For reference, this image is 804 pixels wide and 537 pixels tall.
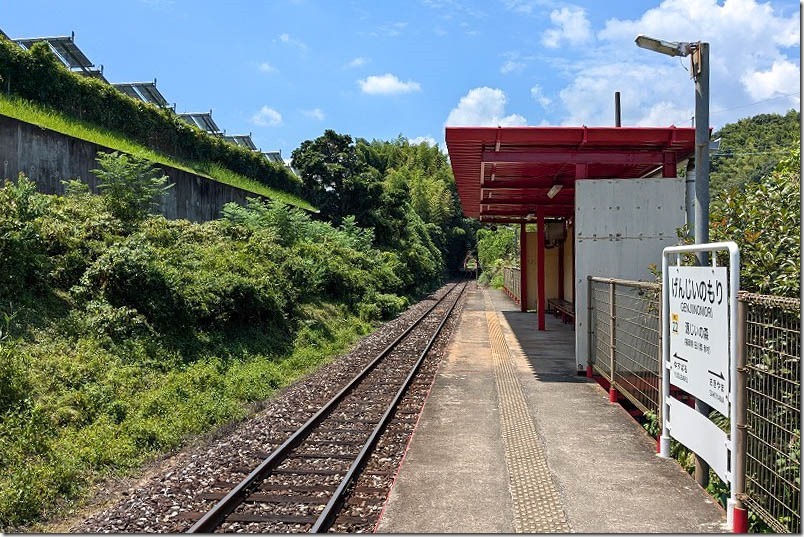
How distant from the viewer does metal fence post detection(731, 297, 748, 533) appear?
3.85 metres

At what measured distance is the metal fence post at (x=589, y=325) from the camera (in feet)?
32.2

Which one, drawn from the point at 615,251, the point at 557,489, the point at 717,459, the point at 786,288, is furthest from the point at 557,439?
the point at 615,251

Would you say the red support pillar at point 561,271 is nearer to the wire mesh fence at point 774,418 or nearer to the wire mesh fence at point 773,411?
the wire mesh fence at point 773,411

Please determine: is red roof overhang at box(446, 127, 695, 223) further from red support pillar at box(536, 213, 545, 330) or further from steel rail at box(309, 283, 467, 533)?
steel rail at box(309, 283, 467, 533)

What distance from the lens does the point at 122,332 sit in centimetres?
931

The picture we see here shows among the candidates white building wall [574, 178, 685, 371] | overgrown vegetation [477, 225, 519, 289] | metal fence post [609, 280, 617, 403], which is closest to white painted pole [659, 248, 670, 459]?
metal fence post [609, 280, 617, 403]

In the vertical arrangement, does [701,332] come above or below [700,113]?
below

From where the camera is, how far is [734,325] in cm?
386

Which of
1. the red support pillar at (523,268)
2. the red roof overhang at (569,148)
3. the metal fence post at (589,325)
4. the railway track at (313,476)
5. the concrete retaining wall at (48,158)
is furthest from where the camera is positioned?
the red support pillar at (523,268)

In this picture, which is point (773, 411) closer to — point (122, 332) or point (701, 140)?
point (701, 140)

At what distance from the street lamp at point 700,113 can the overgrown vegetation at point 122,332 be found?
6.08m

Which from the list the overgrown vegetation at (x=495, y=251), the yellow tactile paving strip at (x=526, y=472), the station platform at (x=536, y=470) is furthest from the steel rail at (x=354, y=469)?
the overgrown vegetation at (x=495, y=251)

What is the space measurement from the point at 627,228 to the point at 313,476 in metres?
7.00

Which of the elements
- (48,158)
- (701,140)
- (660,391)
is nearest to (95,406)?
(660,391)
